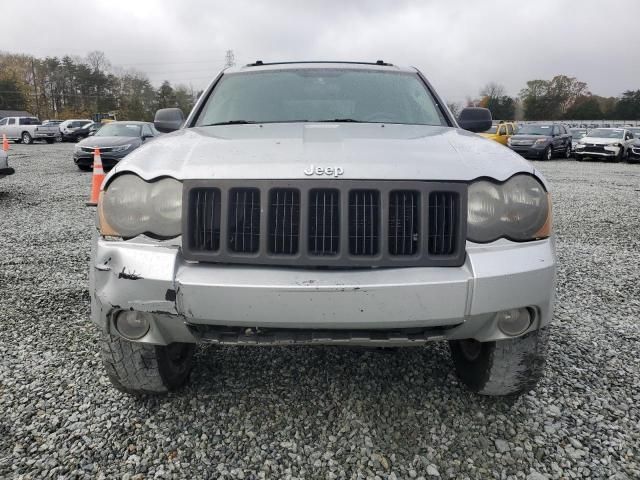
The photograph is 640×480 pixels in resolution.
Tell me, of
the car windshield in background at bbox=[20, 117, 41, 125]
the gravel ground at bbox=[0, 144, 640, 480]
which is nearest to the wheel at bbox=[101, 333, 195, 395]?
the gravel ground at bbox=[0, 144, 640, 480]

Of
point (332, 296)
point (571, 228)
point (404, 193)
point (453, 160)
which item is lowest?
point (571, 228)

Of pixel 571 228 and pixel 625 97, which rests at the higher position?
pixel 625 97

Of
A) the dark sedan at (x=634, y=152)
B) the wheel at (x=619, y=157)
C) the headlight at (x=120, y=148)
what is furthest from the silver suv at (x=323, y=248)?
the wheel at (x=619, y=157)

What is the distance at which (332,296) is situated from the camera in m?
1.79

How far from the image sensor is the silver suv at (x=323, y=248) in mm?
1812

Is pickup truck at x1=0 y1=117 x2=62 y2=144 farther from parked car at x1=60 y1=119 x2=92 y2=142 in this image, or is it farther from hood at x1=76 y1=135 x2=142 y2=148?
hood at x1=76 y1=135 x2=142 y2=148

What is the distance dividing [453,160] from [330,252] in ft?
2.16

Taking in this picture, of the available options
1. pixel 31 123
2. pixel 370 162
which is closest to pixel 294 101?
pixel 370 162

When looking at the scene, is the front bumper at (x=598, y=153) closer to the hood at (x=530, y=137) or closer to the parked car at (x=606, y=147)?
the parked car at (x=606, y=147)

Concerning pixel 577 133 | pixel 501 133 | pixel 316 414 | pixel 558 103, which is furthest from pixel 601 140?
pixel 558 103

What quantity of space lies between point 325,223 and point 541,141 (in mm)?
22169

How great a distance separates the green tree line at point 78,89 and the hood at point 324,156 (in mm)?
77651

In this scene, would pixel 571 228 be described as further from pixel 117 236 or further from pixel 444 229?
pixel 117 236

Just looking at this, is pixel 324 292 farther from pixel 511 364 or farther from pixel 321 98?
pixel 321 98
